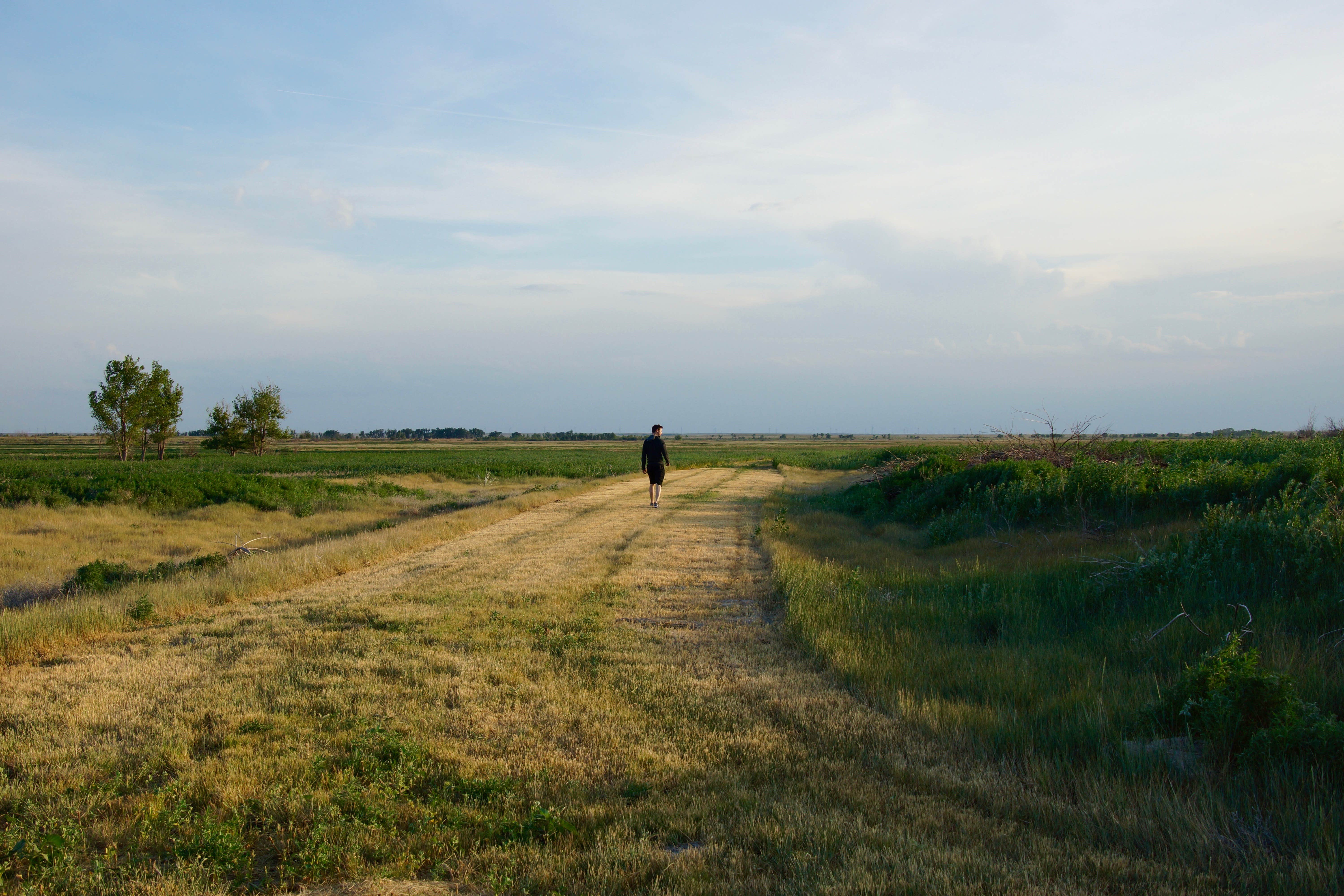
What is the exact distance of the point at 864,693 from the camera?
565 cm

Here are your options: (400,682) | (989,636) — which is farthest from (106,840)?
(989,636)

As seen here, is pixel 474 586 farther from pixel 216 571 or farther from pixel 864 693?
pixel 864 693

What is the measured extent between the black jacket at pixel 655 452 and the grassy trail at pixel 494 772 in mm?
12883

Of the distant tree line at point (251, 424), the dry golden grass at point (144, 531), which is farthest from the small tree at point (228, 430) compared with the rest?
the dry golden grass at point (144, 531)

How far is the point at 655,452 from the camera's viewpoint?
20781mm

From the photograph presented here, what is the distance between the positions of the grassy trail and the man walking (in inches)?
504

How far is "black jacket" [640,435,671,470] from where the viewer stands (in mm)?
20625

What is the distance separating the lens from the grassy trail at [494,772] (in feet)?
10.5

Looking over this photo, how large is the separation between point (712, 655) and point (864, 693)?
1.48 meters

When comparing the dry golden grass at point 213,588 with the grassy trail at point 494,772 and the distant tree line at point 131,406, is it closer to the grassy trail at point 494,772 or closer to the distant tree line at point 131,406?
the grassy trail at point 494,772

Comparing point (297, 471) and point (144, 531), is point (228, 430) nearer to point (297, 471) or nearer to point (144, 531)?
point (297, 471)

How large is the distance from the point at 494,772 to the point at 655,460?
1676 cm

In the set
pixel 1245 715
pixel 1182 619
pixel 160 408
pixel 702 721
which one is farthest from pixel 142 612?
pixel 160 408

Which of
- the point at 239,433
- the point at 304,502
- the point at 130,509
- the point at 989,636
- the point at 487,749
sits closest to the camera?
the point at 487,749
